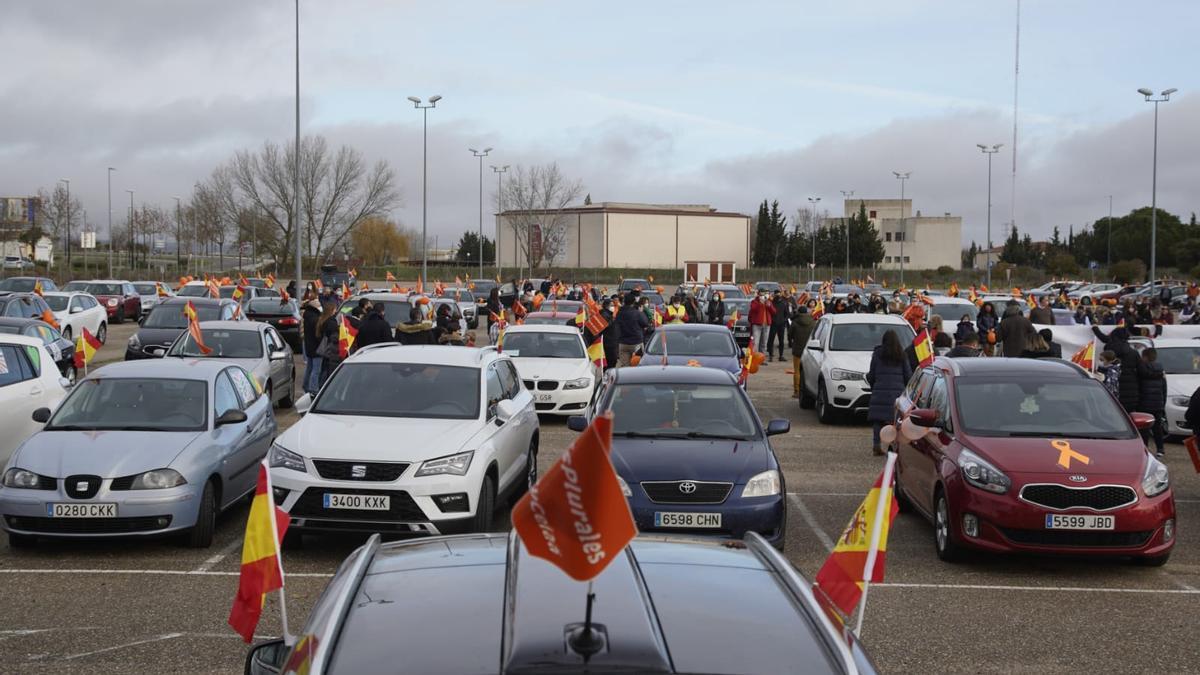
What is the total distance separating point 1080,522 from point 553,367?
1101 cm

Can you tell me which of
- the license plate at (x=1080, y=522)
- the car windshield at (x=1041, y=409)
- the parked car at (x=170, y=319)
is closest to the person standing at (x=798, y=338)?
the parked car at (x=170, y=319)

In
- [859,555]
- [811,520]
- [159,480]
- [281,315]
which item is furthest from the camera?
[281,315]

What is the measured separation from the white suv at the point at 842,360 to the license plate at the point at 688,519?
9477mm

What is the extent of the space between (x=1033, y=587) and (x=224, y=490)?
6.63 meters

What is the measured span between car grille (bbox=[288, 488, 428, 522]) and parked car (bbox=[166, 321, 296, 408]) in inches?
388

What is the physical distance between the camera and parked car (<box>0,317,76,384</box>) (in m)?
20.9

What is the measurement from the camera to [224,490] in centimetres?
1058

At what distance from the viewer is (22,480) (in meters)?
9.61

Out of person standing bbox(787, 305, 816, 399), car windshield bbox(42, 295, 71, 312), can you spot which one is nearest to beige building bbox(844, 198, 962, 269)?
car windshield bbox(42, 295, 71, 312)

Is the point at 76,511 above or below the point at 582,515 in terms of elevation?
below

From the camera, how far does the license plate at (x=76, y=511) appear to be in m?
9.45

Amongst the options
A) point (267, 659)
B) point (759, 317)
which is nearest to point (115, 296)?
point (759, 317)

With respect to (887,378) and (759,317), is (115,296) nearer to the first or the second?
(759,317)

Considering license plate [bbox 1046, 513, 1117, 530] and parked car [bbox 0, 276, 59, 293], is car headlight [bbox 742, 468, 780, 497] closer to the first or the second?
license plate [bbox 1046, 513, 1117, 530]
